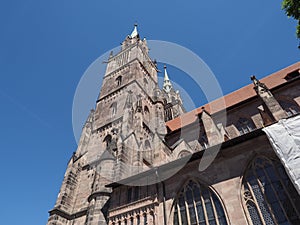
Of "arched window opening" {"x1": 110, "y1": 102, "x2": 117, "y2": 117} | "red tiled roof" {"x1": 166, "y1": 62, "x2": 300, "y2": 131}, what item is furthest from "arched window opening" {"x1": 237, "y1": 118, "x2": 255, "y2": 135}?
"arched window opening" {"x1": 110, "y1": 102, "x2": 117, "y2": 117}

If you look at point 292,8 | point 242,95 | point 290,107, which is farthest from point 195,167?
point 242,95

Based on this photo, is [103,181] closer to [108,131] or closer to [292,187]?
[108,131]

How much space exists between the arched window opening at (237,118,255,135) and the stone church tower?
5.04 meters

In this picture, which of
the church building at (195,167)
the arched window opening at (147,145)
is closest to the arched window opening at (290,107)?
the church building at (195,167)

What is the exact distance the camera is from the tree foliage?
22.8ft

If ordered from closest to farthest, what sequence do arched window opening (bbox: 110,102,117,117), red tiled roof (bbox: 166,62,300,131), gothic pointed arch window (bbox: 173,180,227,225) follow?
gothic pointed arch window (bbox: 173,180,227,225)
red tiled roof (bbox: 166,62,300,131)
arched window opening (bbox: 110,102,117,117)

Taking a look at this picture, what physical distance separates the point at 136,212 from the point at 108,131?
1048 centimetres

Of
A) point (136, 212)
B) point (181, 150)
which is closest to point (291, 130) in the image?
point (136, 212)

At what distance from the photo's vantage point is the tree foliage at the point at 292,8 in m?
6.95

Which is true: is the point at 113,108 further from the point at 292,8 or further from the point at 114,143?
the point at 292,8

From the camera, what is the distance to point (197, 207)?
794cm

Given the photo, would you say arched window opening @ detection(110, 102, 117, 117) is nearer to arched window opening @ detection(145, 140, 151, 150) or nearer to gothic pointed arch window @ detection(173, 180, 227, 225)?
A: arched window opening @ detection(145, 140, 151, 150)

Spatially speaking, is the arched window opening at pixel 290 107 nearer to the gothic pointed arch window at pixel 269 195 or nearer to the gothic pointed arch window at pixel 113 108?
the gothic pointed arch window at pixel 269 195

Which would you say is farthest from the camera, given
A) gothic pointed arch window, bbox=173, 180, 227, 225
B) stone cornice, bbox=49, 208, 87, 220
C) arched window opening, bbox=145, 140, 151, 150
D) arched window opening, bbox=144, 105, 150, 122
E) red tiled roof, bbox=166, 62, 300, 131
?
arched window opening, bbox=144, 105, 150, 122
